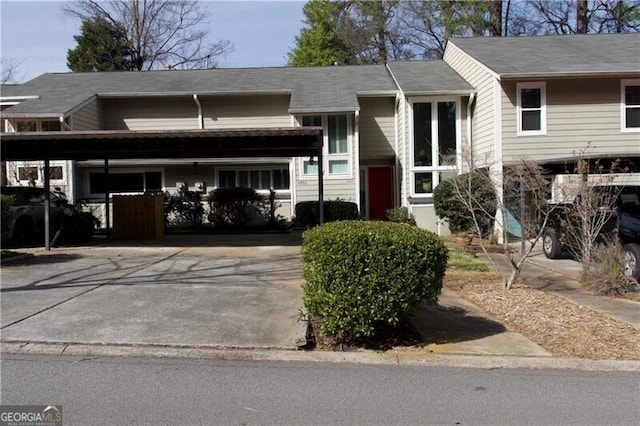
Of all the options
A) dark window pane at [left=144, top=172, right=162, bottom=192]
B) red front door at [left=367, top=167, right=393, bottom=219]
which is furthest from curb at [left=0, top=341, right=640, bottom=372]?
dark window pane at [left=144, top=172, right=162, bottom=192]

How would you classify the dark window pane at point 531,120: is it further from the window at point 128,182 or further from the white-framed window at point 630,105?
the window at point 128,182

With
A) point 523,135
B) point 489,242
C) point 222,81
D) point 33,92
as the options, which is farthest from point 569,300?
point 33,92

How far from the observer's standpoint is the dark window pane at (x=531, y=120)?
17.3 metres

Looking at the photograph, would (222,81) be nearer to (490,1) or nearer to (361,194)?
(361,194)

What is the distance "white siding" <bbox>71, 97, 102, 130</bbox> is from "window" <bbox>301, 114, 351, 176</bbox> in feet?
26.3

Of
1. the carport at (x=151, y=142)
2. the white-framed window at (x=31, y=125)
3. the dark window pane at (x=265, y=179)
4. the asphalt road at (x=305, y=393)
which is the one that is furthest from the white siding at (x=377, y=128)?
the asphalt road at (x=305, y=393)

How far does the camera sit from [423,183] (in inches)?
754

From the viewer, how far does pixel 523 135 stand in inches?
675

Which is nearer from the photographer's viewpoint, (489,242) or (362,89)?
(489,242)

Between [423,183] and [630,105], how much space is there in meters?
6.79

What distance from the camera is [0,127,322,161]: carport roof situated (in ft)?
40.6

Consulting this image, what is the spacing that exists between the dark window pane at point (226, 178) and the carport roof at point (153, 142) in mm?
6354

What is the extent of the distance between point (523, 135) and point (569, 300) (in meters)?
9.33

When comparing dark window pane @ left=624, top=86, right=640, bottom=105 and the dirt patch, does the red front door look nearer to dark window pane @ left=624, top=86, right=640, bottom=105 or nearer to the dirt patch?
dark window pane @ left=624, top=86, right=640, bottom=105
